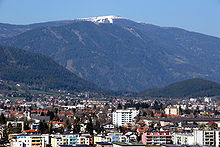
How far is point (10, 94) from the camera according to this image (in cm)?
14975

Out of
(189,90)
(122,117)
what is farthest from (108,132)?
(189,90)

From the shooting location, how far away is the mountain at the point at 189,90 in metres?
176

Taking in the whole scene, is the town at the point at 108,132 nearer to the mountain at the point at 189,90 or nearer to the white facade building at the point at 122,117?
the white facade building at the point at 122,117

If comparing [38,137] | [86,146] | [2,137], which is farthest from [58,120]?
[86,146]

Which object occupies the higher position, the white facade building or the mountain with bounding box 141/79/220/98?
the mountain with bounding box 141/79/220/98

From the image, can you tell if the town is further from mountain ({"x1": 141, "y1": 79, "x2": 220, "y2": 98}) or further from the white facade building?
mountain ({"x1": 141, "y1": 79, "x2": 220, "y2": 98})

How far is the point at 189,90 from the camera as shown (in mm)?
181375

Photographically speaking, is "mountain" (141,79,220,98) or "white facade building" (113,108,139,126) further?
"mountain" (141,79,220,98)

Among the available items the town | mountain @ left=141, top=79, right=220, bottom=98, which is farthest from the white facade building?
mountain @ left=141, top=79, right=220, bottom=98

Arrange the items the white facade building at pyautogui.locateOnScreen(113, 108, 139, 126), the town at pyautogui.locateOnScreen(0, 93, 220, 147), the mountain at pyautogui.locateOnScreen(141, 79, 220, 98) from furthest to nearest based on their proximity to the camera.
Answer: the mountain at pyautogui.locateOnScreen(141, 79, 220, 98) → the white facade building at pyautogui.locateOnScreen(113, 108, 139, 126) → the town at pyautogui.locateOnScreen(0, 93, 220, 147)

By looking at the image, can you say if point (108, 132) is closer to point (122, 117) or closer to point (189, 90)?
point (122, 117)

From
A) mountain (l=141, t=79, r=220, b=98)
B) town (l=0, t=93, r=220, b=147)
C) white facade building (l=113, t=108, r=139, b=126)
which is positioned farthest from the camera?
mountain (l=141, t=79, r=220, b=98)

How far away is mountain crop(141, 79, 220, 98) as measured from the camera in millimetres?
176500

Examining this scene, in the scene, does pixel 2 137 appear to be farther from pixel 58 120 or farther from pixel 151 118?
pixel 151 118
